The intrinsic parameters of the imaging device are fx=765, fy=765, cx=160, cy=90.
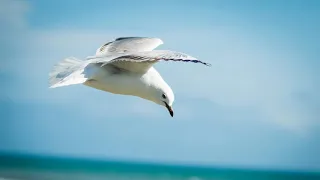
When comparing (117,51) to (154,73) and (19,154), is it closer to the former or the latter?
(154,73)

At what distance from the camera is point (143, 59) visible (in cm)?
A: 249

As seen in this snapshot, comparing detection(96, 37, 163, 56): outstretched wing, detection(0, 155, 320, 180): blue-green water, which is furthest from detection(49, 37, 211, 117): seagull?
detection(0, 155, 320, 180): blue-green water

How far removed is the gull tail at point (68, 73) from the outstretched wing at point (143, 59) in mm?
77

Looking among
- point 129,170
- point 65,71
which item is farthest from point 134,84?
point 129,170

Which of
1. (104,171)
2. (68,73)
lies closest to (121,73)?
(68,73)

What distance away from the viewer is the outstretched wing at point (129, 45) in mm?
2965

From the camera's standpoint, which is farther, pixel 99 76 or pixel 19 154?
pixel 19 154

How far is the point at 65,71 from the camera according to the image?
2641 millimetres

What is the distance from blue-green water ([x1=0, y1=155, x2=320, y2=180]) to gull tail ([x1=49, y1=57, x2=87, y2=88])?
1697 millimetres

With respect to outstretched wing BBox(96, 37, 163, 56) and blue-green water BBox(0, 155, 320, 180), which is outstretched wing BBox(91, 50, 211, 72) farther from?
blue-green water BBox(0, 155, 320, 180)

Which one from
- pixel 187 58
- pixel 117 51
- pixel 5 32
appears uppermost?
pixel 5 32

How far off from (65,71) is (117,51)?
1.20ft

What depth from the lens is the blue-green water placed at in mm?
5746

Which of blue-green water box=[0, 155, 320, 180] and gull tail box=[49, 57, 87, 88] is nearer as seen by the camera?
gull tail box=[49, 57, 87, 88]
